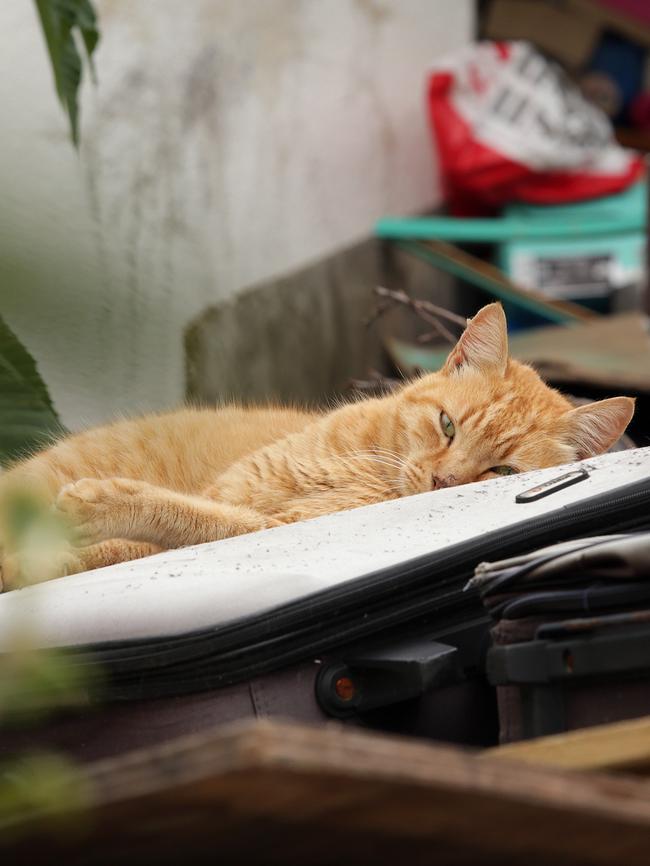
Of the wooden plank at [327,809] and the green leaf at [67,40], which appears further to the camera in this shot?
the green leaf at [67,40]

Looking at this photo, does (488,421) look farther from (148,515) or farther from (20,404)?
(20,404)

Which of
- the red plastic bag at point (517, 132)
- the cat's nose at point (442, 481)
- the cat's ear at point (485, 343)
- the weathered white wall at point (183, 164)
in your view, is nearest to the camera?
the weathered white wall at point (183, 164)

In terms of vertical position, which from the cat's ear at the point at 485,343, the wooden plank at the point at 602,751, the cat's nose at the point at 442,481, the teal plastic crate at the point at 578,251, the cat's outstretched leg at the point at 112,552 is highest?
the wooden plank at the point at 602,751

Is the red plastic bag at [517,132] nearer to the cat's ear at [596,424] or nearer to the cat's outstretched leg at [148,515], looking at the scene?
the cat's ear at [596,424]

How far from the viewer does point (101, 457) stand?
183 centimetres

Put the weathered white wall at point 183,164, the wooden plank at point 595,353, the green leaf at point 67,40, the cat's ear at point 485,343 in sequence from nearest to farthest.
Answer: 1. the weathered white wall at point 183,164
2. the green leaf at point 67,40
3. the cat's ear at point 485,343
4. the wooden plank at point 595,353

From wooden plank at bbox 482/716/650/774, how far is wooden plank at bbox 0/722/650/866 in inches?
5.0

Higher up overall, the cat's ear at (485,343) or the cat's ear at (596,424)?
the cat's ear at (485,343)

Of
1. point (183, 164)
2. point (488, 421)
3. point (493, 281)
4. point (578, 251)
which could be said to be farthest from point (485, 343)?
point (578, 251)

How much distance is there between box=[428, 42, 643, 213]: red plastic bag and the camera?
4914 mm

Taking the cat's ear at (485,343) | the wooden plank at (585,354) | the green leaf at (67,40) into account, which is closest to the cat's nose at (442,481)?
the cat's ear at (485,343)

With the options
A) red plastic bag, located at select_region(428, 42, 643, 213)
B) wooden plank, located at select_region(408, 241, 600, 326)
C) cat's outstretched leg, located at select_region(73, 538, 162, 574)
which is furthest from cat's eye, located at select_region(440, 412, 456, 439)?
red plastic bag, located at select_region(428, 42, 643, 213)

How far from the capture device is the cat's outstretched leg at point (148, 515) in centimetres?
149

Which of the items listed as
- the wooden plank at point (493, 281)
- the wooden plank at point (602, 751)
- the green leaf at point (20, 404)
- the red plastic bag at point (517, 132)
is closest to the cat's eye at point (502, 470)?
the wooden plank at point (602, 751)
